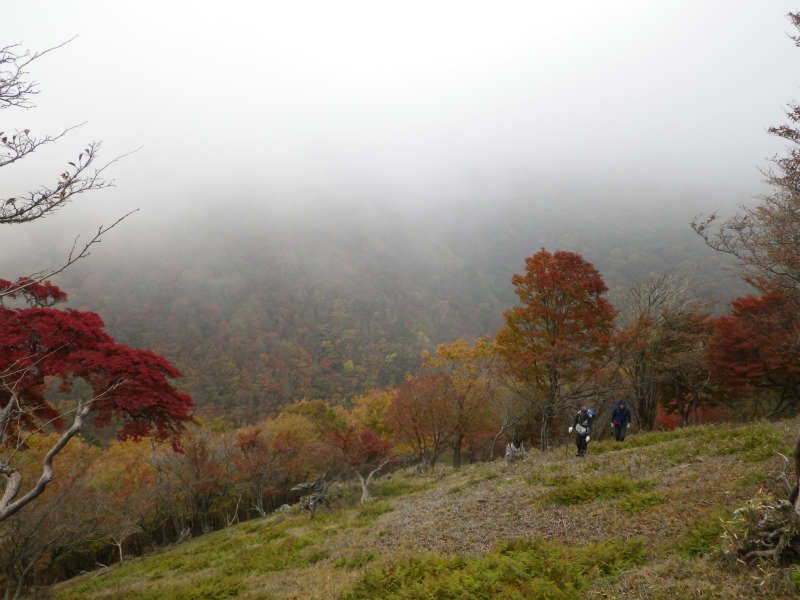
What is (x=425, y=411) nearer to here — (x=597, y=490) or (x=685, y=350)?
(x=685, y=350)

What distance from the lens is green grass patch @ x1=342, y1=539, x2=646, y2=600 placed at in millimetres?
5465

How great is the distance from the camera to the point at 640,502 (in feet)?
25.6

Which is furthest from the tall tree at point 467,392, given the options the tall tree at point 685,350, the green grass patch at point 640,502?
the green grass patch at point 640,502

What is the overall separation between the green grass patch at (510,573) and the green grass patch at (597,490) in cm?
257

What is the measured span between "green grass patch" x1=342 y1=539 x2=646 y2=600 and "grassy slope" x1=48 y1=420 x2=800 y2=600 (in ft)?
0.07

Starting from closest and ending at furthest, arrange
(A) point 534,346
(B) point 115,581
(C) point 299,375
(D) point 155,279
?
(B) point 115,581 < (A) point 534,346 < (C) point 299,375 < (D) point 155,279

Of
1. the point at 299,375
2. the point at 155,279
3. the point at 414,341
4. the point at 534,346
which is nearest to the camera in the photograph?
the point at 534,346

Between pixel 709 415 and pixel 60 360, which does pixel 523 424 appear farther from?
pixel 60 360

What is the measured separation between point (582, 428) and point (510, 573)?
9560mm

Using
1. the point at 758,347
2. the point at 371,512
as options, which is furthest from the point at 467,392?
the point at 371,512

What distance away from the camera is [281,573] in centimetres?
948

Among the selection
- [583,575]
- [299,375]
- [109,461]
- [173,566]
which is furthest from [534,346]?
[299,375]

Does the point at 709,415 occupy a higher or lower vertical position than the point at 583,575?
lower

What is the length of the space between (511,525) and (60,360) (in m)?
11.9
